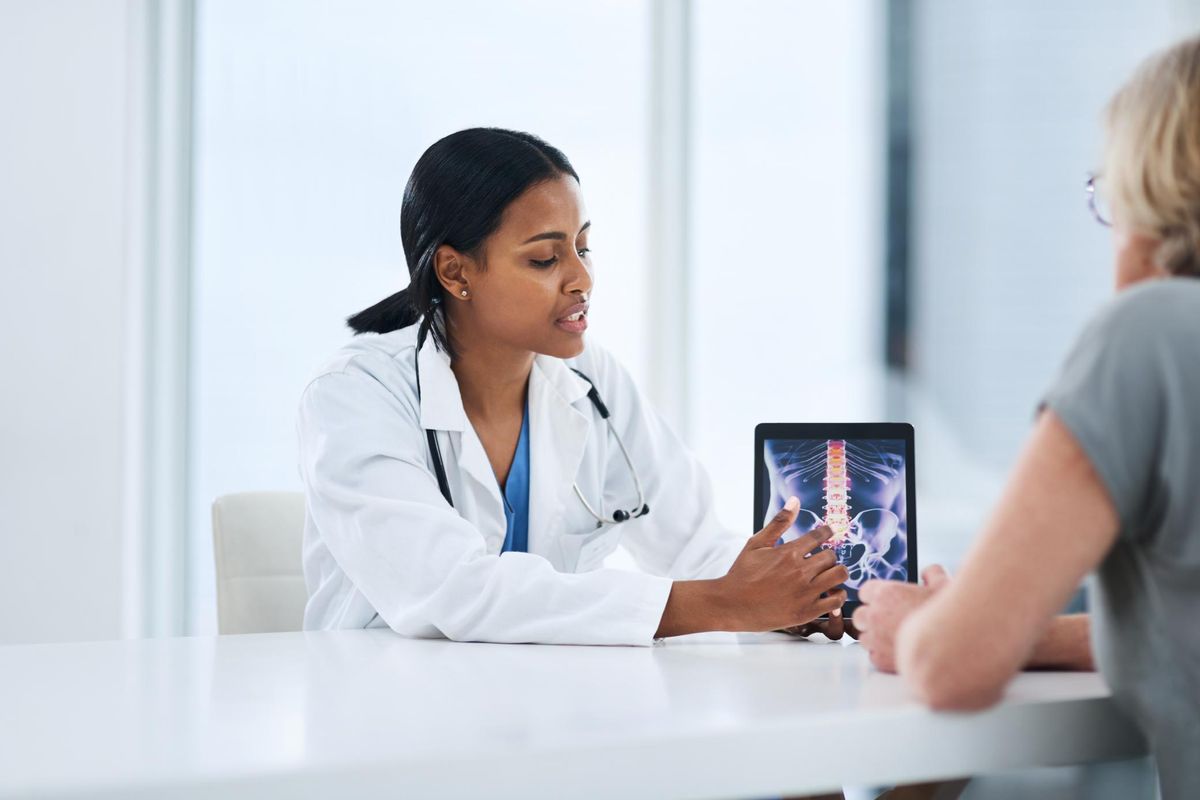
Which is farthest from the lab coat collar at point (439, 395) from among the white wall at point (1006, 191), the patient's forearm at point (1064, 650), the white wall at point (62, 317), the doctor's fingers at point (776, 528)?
the white wall at point (1006, 191)

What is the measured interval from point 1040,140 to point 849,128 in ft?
1.70

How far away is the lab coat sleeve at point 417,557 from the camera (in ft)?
3.95

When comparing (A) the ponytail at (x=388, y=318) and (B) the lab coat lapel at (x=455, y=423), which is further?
(A) the ponytail at (x=388, y=318)

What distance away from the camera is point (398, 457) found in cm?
136

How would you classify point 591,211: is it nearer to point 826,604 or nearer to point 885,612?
point 826,604

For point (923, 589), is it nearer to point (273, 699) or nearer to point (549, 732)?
point (549, 732)

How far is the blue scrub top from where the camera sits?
159 cm

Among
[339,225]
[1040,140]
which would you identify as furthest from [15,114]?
[1040,140]

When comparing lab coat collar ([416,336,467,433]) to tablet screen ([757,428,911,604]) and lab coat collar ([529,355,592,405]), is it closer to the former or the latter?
lab coat collar ([529,355,592,405])

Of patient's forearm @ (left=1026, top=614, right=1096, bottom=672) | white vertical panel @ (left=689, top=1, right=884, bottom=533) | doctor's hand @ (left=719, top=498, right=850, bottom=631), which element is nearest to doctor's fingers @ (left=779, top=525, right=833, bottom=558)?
doctor's hand @ (left=719, top=498, right=850, bottom=631)

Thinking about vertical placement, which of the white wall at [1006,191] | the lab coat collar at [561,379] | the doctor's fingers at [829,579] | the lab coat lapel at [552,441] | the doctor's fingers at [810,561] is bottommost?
the doctor's fingers at [829,579]

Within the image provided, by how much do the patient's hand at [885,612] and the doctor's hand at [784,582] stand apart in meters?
0.15

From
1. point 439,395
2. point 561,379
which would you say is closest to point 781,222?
point 561,379

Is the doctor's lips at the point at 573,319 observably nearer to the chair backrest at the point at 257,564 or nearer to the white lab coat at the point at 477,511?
the white lab coat at the point at 477,511
